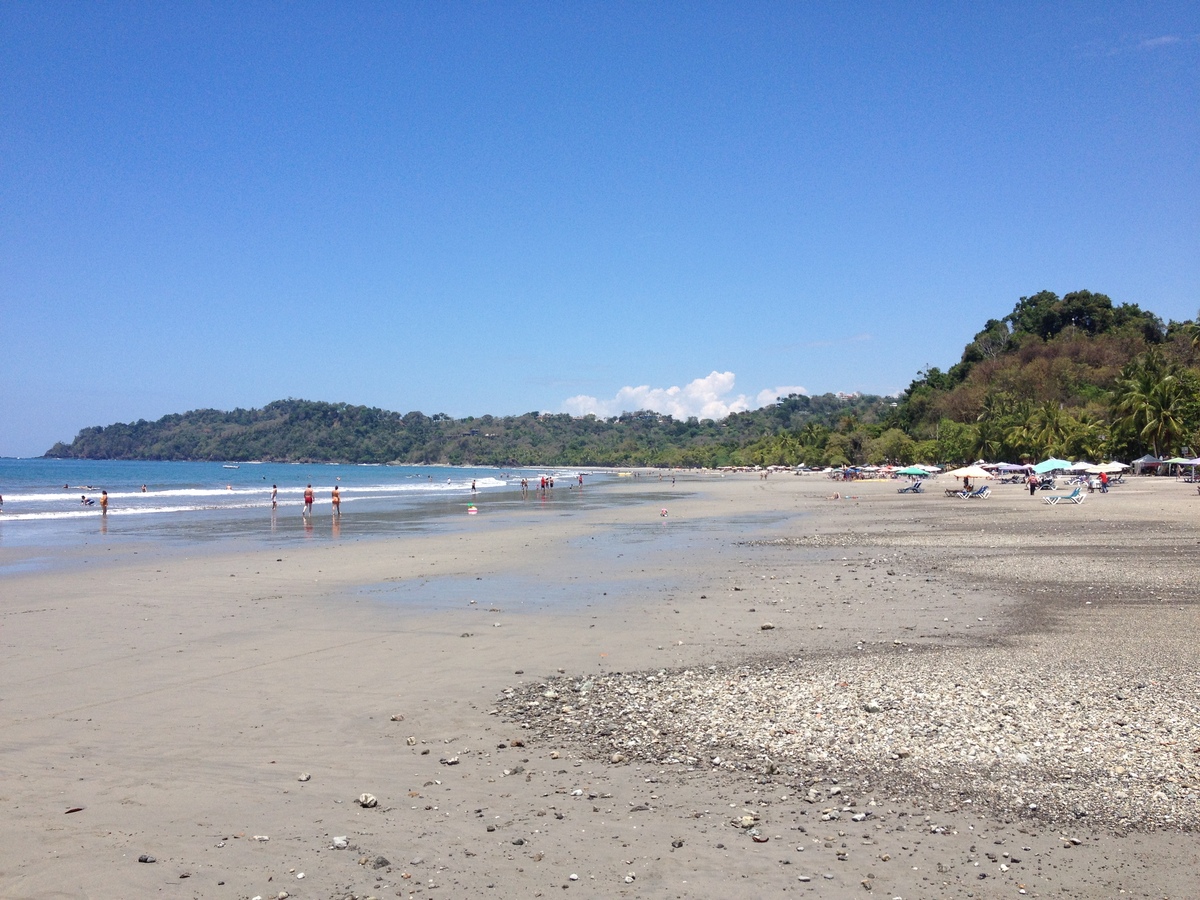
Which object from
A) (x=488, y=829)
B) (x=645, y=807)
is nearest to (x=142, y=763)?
(x=488, y=829)

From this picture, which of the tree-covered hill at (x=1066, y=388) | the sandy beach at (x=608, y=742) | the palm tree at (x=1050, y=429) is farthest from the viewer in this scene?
the palm tree at (x=1050, y=429)

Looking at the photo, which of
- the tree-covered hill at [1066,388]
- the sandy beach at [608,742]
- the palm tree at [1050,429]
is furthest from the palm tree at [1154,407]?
the sandy beach at [608,742]

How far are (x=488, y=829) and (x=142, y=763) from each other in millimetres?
3405

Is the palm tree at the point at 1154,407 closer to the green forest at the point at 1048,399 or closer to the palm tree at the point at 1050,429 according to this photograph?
the green forest at the point at 1048,399

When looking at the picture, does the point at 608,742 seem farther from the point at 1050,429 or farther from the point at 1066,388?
the point at 1066,388

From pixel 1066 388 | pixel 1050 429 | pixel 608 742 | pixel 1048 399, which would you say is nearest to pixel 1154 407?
pixel 1050 429

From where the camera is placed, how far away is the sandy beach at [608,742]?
211 inches

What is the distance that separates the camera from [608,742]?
7.54 m

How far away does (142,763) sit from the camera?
7.25 meters

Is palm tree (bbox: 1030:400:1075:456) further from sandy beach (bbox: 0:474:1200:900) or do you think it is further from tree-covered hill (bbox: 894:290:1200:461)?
sandy beach (bbox: 0:474:1200:900)

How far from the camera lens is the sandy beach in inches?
211

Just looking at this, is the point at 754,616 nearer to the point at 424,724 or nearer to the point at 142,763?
the point at 424,724

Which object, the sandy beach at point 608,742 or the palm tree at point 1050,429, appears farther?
the palm tree at point 1050,429

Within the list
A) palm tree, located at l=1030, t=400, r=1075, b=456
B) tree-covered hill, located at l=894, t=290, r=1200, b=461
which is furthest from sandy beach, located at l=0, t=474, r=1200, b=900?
palm tree, located at l=1030, t=400, r=1075, b=456
